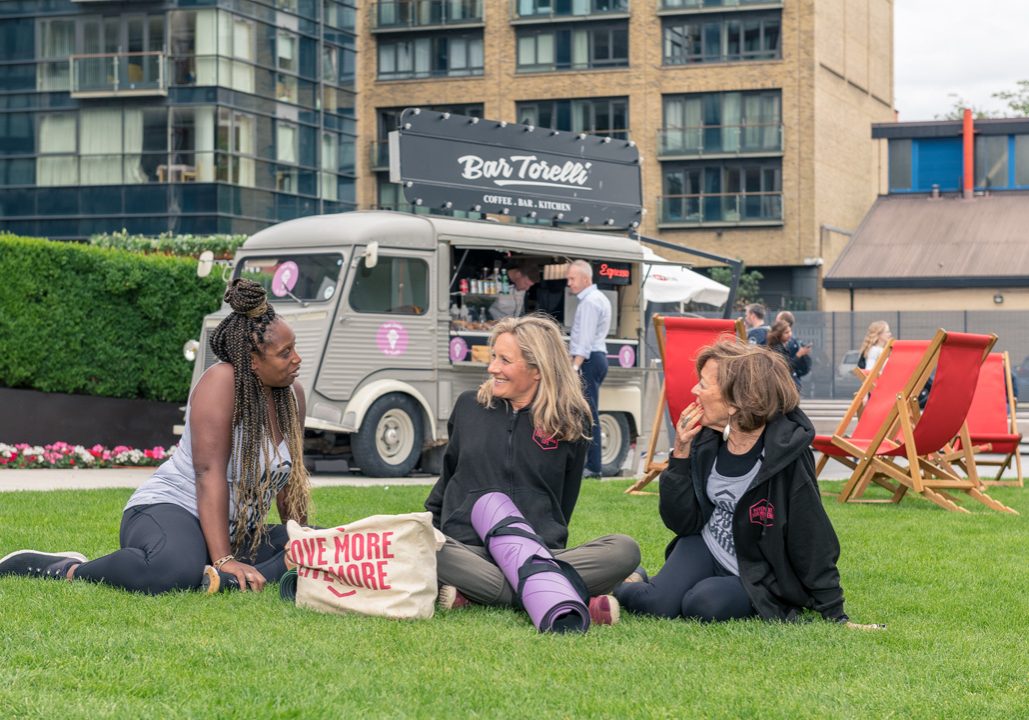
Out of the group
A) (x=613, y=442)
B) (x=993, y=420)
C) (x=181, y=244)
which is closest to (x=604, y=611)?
(x=993, y=420)

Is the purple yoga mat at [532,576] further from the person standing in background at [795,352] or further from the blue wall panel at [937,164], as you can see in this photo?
the blue wall panel at [937,164]

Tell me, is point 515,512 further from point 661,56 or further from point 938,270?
point 661,56

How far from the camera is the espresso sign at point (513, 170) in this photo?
51.1ft

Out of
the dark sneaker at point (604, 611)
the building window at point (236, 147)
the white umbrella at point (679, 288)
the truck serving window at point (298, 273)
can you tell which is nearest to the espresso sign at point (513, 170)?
the truck serving window at point (298, 273)

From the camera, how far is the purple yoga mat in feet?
18.2

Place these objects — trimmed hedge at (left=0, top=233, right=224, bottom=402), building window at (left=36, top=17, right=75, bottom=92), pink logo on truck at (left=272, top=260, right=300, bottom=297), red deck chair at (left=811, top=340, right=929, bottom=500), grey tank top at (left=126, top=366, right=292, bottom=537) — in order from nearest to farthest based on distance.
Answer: grey tank top at (left=126, top=366, right=292, bottom=537) < red deck chair at (left=811, top=340, right=929, bottom=500) < pink logo on truck at (left=272, top=260, right=300, bottom=297) < trimmed hedge at (left=0, top=233, right=224, bottom=402) < building window at (left=36, top=17, right=75, bottom=92)

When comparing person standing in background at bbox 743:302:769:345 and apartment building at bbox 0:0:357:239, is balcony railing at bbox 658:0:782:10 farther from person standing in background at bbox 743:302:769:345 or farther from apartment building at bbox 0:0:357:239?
person standing in background at bbox 743:302:769:345

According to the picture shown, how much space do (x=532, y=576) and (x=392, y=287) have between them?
941cm

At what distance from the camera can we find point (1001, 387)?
13.8 m

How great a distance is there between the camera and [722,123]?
53.1 m

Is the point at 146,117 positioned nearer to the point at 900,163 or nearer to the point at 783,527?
the point at 900,163

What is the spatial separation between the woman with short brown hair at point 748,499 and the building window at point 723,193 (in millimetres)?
46836

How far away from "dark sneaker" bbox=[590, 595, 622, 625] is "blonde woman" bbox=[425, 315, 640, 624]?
20cm

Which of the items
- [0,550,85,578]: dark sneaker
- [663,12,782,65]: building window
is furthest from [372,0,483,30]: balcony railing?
[0,550,85,578]: dark sneaker
